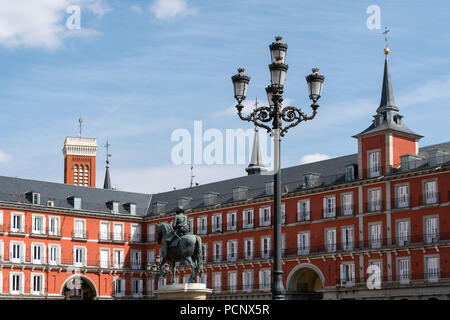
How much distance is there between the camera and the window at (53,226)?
273ft

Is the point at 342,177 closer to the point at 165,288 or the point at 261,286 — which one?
the point at 261,286

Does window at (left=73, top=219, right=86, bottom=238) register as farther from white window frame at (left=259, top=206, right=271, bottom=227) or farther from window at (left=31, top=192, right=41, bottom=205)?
white window frame at (left=259, top=206, right=271, bottom=227)

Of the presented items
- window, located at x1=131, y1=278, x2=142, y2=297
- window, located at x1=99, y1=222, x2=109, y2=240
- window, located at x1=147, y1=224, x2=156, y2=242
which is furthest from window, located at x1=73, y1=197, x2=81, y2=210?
window, located at x1=131, y1=278, x2=142, y2=297

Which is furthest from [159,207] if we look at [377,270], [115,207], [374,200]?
[377,270]

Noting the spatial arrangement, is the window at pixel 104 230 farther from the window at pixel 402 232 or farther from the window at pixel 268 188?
the window at pixel 402 232

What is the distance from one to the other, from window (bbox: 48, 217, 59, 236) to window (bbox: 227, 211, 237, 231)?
59.9 ft

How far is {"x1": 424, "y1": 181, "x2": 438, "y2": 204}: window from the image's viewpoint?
6312 centimetres

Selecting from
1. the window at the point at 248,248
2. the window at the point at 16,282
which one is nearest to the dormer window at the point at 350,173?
the window at the point at 248,248

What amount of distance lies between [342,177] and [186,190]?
2514 cm

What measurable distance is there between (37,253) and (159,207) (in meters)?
15.2

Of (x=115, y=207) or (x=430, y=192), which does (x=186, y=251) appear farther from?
(x=115, y=207)

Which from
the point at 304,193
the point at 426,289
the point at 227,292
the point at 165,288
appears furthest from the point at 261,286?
the point at 165,288

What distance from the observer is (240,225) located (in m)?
79.5

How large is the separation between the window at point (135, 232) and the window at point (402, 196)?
34738mm
